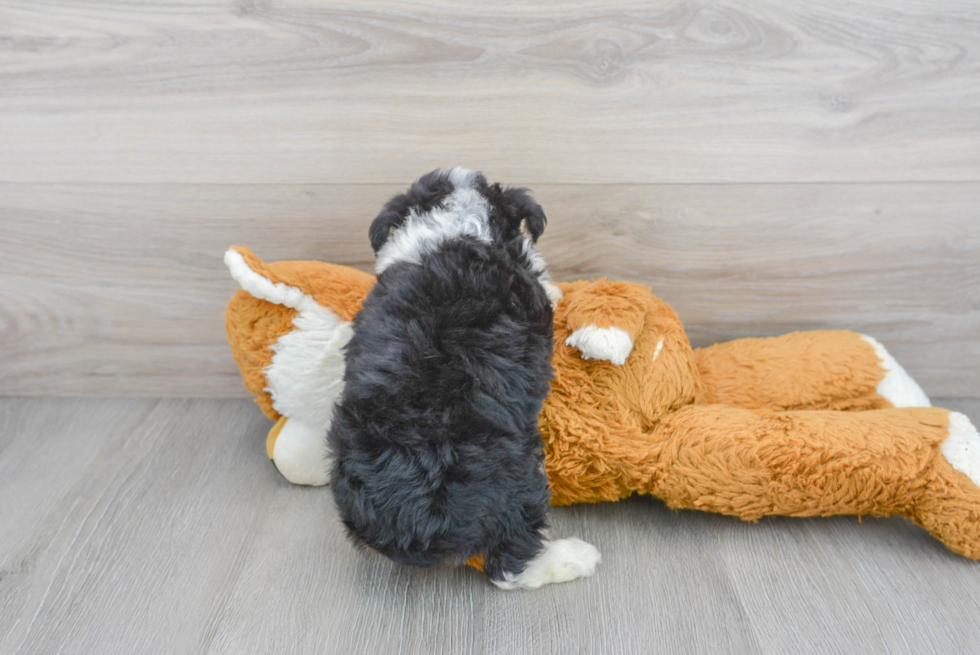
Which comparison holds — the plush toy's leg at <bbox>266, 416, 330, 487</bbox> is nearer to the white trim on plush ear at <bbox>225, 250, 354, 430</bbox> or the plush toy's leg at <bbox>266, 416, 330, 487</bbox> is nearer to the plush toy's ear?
the white trim on plush ear at <bbox>225, 250, 354, 430</bbox>

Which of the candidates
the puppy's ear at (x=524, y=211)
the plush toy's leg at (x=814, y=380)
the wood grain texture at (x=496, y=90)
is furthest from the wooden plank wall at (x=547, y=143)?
the puppy's ear at (x=524, y=211)

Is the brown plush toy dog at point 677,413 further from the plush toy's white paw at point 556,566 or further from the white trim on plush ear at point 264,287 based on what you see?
the plush toy's white paw at point 556,566

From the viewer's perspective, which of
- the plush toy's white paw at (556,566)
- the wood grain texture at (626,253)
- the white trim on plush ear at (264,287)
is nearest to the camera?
the plush toy's white paw at (556,566)

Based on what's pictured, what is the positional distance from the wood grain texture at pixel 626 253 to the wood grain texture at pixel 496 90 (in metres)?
0.05

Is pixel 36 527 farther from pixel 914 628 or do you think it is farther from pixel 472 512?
pixel 914 628

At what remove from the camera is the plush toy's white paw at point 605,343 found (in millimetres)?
981

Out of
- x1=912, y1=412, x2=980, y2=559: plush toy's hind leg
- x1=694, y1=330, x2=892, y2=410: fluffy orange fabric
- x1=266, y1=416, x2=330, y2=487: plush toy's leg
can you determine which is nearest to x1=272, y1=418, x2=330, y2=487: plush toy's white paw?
x1=266, y1=416, x2=330, y2=487: plush toy's leg

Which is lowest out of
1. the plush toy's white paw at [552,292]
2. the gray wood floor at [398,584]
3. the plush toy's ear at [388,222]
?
the gray wood floor at [398,584]

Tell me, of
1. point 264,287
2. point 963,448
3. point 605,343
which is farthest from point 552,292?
point 963,448

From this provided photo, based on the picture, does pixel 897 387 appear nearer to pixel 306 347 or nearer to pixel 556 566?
pixel 556 566

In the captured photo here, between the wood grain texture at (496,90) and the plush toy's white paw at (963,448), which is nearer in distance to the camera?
the plush toy's white paw at (963,448)

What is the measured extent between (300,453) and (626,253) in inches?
29.3

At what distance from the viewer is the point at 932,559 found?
1009 millimetres

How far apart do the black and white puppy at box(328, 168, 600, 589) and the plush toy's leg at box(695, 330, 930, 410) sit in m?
0.44
